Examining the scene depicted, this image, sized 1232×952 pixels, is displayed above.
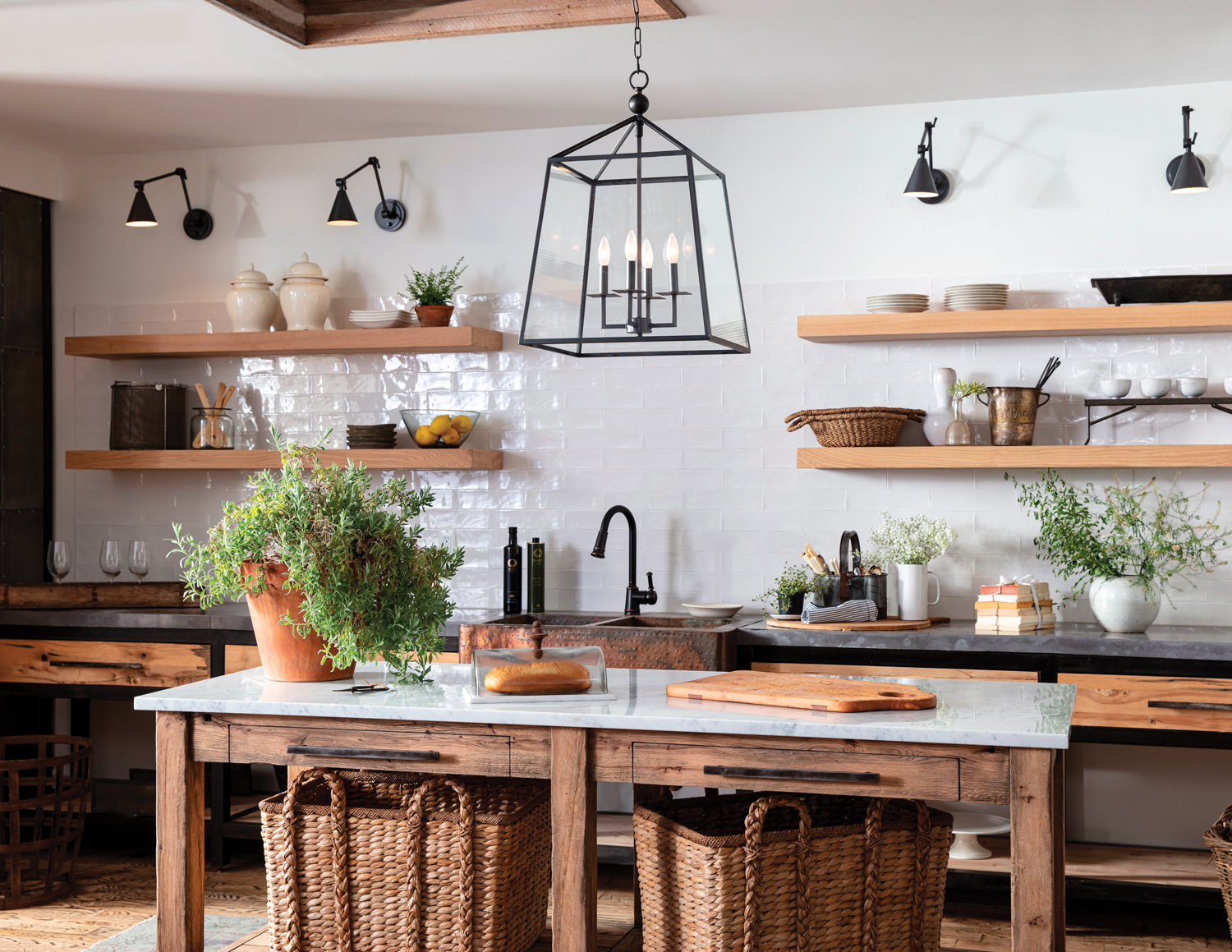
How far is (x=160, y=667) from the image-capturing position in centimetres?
469

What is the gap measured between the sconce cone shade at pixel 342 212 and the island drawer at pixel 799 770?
10.5 ft

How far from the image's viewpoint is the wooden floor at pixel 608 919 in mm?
3938

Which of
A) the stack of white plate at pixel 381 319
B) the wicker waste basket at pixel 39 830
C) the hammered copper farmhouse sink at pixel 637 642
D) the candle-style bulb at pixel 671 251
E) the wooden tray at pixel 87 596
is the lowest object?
the wicker waste basket at pixel 39 830

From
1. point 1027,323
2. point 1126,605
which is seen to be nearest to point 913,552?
point 1126,605

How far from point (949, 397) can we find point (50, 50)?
3325 millimetres

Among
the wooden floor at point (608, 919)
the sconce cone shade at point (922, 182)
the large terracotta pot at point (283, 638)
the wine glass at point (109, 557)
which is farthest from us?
the wine glass at point (109, 557)

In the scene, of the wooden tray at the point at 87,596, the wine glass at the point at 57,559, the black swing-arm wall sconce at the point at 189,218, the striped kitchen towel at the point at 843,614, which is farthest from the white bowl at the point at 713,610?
the black swing-arm wall sconce at the point at 189,218

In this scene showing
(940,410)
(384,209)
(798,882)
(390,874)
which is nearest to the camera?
(798,882)

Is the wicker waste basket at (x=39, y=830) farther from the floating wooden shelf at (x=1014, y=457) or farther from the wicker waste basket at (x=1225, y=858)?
the wicker waste basket at (x=1225, y=858)

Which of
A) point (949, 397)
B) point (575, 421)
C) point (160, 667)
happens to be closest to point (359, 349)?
point (575, 421)

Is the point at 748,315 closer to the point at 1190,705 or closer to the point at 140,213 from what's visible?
the point at 1190,705

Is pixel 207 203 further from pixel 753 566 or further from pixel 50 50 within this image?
pixel 753 566

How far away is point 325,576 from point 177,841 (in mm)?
671

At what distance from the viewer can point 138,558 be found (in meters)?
5.04
